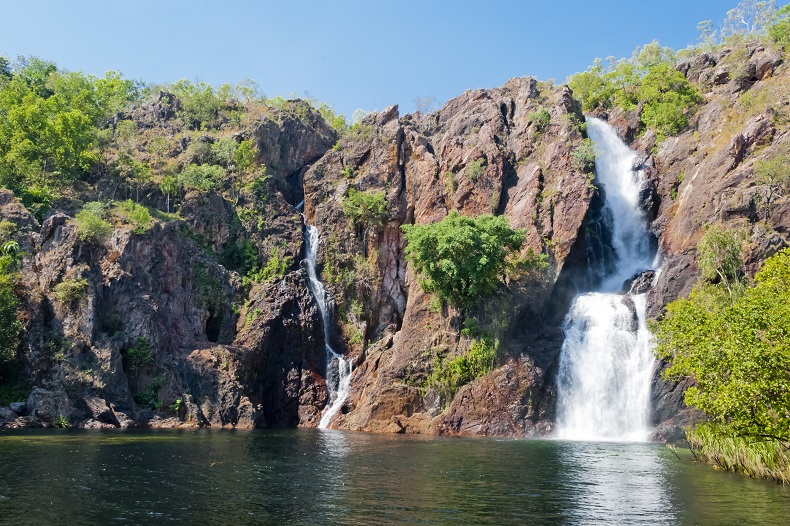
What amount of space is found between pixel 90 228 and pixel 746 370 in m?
51.0

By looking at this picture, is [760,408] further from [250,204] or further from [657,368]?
[250,204]

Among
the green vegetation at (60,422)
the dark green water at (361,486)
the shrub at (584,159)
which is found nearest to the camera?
the dark green water at (361,486)

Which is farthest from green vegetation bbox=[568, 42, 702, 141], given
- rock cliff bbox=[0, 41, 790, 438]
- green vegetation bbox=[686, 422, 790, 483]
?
green vegetation bbox=[686, 422, 790, 483]

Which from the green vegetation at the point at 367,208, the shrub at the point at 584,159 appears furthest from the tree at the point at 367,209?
→ the shrub at the point at 584,159

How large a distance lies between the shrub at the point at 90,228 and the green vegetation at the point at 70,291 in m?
4.49

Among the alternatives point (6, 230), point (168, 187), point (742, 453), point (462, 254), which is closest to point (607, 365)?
point (462, 254)

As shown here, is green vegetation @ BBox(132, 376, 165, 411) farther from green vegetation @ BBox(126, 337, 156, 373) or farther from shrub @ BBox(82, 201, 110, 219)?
shrub @ BBox(82, 201, 110, 219)

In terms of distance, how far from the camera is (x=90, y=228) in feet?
177

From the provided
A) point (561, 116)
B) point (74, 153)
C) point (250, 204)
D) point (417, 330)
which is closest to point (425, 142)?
point (561, 116)

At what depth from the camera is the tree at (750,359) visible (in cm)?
1992

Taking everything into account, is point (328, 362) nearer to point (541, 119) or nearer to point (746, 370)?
point (541, 119)

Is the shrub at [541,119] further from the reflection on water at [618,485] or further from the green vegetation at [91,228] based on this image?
the green vegetation at [91,228]

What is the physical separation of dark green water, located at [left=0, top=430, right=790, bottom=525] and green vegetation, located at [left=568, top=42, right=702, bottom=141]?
44.6 meters

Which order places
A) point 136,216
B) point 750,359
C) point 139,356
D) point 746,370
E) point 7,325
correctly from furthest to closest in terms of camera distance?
point 136,216
point 139,356
point 7,325
point 746,370
point 750,359
